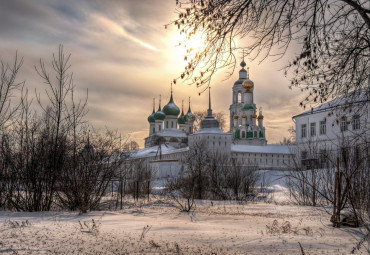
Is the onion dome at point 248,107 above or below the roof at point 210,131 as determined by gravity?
above

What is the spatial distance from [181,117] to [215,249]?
78.2m

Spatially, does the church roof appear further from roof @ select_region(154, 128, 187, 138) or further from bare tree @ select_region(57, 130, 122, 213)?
bare tree @ select_region(57, 130, 122, 213)

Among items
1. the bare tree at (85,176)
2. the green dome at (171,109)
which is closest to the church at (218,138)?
the green dome at (171,109)

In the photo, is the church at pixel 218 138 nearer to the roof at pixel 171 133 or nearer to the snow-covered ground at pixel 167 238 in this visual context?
the roof at pixel 171 133

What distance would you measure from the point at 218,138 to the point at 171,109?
87.4 ft

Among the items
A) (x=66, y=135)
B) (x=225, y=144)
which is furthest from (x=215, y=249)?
(x=225, y=144)

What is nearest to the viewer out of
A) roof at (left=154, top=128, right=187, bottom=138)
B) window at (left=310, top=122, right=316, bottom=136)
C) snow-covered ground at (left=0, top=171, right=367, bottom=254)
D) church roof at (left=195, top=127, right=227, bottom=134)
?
snow-covered ground at (left=0, top=171, right=367, bottom=254)

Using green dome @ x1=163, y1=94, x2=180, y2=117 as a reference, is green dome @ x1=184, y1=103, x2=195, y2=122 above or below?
below

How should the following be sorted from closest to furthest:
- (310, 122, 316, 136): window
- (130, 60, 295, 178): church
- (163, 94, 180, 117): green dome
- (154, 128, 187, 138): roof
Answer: (310, 122, 316, 136): window < (130, 60, 295, 178): church < (154, 128, 187, 138): roof < (163, 94, 180, 117): green dome

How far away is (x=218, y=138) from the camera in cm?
5578

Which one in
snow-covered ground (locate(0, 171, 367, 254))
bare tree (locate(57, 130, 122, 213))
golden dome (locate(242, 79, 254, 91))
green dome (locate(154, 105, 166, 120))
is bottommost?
snow-covered ground (locate(0, 171, 367, 254))

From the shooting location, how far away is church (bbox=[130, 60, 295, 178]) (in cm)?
5234

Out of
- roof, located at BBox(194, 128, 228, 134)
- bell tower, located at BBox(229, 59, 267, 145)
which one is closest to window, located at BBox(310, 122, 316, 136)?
roof, located at BBox(194, 128, 228, 134)

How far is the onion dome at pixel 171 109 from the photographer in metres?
80.7
